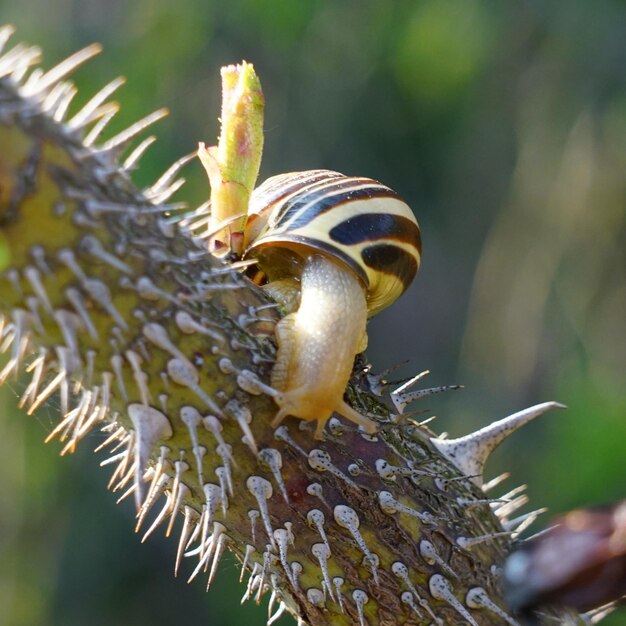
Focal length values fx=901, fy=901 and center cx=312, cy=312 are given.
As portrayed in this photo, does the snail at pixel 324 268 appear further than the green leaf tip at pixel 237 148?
No

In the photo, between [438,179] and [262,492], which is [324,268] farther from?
[438,179]

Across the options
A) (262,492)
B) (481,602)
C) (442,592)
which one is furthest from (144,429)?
(481,602)

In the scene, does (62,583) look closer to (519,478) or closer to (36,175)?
(519,478)

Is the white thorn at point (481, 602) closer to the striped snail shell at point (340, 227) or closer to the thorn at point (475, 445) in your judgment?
the thorn at point (475, 445)

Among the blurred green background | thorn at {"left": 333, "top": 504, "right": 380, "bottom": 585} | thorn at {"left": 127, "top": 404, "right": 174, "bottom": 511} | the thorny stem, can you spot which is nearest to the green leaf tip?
the thorny stem

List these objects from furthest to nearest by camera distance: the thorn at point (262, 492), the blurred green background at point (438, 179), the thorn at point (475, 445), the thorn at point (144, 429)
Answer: the blurred green background at point (438, 179), the thorn at point (475, 445), the thorn at point (262, 492), the thorn at point (144, 429)

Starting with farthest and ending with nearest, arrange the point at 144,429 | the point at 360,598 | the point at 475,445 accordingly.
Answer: the point at 475,445, the point at 360,598, the point at 144,429

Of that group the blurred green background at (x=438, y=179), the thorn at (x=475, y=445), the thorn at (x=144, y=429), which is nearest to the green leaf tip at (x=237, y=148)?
the thorn at (x=144, y=429)
